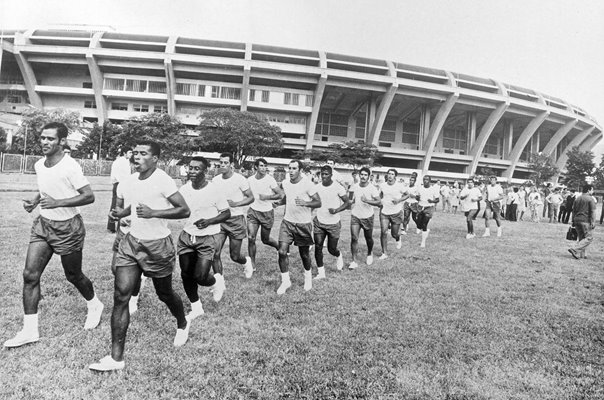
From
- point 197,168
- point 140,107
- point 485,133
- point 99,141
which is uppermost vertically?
point 485,133

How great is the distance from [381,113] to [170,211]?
48.6 metres

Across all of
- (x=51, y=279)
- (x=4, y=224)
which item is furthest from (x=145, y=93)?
(x=51, y=279)

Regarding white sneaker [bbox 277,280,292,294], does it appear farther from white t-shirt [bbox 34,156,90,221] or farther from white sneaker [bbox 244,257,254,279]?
white t-shirt [bbox 34,156,90,221]

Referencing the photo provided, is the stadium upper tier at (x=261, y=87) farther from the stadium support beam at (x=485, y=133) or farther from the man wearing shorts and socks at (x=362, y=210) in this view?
the man wearing shorts and socks at (x=362, y=210)

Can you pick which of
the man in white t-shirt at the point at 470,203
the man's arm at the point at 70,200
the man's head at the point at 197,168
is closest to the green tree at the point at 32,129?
the man in white t-shirt at the point at 470,203

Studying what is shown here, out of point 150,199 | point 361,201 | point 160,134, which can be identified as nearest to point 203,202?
point 150,199

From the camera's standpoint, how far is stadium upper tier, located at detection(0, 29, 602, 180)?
4494cm

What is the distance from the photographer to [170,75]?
4491 centimetres

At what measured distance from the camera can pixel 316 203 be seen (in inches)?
227

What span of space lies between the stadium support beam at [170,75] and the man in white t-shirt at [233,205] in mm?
42346

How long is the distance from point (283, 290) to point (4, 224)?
26.1 feet

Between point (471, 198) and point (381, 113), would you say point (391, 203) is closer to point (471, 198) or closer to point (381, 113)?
point (471, 198)

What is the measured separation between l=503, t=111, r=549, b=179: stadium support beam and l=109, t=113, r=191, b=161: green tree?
150 ft

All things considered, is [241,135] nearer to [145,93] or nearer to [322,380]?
[145,93]
